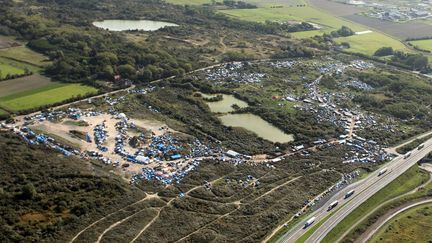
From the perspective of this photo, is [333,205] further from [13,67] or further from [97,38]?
[97,38]

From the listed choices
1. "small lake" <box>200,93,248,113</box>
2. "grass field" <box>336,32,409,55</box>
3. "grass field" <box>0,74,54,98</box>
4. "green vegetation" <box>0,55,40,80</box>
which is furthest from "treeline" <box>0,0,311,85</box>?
"grass field" <box>336,32,409,55</box>

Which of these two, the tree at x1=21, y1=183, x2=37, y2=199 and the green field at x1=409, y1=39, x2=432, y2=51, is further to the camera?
the green field at x1=409, y1=39, x2=432, y2=51

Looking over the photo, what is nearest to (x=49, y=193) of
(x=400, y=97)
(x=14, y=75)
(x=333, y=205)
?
(x=333, y=205)

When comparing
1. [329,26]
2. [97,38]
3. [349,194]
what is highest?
[97,38]

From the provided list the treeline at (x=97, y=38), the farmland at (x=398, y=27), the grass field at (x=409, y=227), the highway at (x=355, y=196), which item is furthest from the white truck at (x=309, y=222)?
the farmland at (x=398, y=27)

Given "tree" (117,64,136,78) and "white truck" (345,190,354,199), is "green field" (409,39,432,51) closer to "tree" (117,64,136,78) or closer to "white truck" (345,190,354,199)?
"white truck" (345,190,354,199)

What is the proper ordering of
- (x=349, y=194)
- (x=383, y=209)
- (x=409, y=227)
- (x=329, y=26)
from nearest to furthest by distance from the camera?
(x=409, y=227) → (x=383, y=209) → (x=349, y=194) → (x=329, y=26)

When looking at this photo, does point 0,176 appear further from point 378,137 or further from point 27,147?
point 378,137
